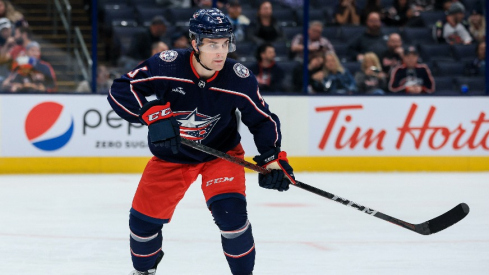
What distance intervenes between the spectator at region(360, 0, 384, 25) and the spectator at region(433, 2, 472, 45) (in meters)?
0.64

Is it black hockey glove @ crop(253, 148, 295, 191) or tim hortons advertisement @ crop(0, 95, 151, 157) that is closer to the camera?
black hockey glove @ crop(253, 148, 295, 191)

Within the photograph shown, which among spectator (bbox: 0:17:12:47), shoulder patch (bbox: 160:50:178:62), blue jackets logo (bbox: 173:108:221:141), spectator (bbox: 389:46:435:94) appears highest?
shoulder patch (bbox: 160:50:178:62)

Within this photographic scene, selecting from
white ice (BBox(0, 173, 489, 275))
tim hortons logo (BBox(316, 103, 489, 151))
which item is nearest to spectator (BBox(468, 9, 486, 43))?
tim hortons logo (BBox(316, 103, 489, 151))

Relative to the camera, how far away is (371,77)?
8.27 metres

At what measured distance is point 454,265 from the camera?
155 inches

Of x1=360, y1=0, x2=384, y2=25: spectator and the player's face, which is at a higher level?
the player's face

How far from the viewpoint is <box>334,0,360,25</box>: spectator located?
8.49m

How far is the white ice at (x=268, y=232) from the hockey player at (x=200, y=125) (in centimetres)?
53

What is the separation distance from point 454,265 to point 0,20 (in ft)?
16.4

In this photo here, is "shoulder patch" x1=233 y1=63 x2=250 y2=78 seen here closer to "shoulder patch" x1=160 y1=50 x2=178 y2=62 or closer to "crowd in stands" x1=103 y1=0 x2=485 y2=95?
"shoulder patch" x1=160 y1=50 x2=178 y2=62

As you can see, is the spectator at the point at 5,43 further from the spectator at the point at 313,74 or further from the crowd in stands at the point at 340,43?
the spectator at the point at 313,74

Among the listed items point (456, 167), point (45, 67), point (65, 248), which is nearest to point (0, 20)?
point (45, 67)

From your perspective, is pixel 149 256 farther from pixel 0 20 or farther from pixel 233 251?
pixel 0 20

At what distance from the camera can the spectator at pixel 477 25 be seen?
8.49m
